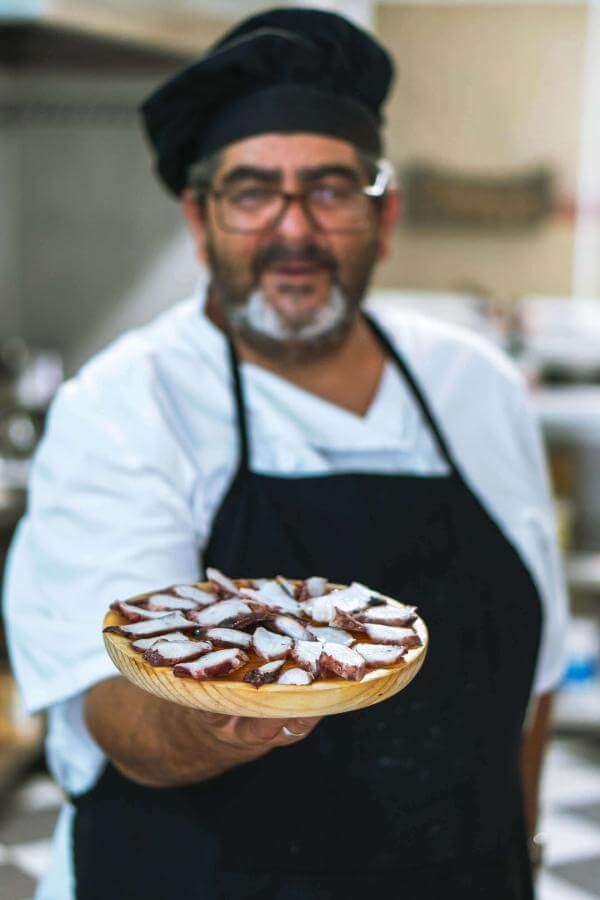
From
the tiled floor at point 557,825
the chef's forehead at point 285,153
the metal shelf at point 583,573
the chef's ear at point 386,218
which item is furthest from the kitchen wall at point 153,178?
the chef's forehead at point 285,153

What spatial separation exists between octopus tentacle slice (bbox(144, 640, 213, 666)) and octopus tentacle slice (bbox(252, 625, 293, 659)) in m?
0.04

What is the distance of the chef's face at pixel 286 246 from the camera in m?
1.47

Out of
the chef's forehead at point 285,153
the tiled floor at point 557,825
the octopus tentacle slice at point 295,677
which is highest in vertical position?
the chef's forehead at point 285,153

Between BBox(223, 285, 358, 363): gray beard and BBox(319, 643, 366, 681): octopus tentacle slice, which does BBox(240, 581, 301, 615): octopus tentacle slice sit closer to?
BBox(319, 643, 366, 681): octopus tentacle slice

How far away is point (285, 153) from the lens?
4.83 feet

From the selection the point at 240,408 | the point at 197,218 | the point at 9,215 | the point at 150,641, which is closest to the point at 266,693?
the point at 150,641

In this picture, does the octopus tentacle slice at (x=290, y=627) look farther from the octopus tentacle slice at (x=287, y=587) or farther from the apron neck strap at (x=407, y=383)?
the apron neck strap at (x=407, y=383)

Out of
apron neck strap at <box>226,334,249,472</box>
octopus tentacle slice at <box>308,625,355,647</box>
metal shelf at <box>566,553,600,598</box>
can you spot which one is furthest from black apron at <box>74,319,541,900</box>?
metal shelf at <box>566,553,600,598</box>

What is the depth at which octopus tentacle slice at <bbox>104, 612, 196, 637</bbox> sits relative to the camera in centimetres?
99

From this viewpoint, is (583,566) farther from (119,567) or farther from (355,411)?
(119,567)

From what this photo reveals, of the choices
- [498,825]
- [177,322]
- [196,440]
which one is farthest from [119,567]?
[498,825]

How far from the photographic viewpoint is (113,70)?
11.7ft

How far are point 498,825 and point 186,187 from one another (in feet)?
3.03

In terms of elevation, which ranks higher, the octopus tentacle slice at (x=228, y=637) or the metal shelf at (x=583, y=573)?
the octopus tentacle slice at (x=228, y=637)
